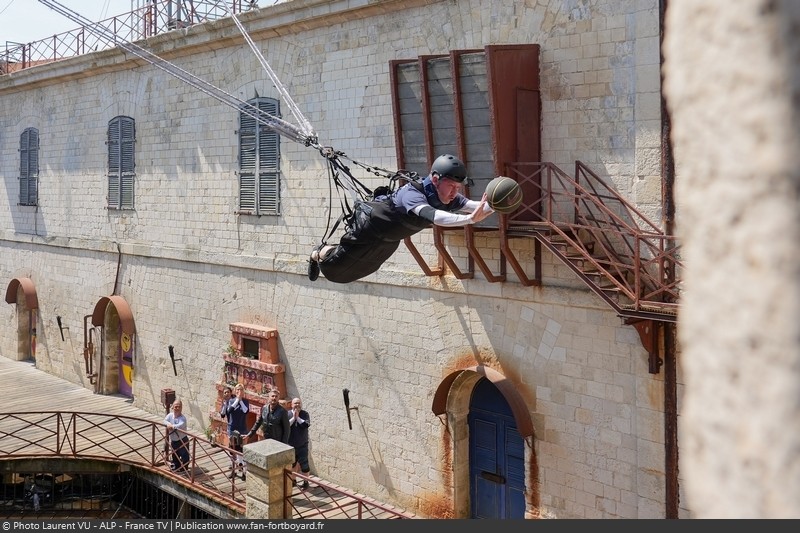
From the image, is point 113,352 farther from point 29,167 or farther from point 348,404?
point 348,404

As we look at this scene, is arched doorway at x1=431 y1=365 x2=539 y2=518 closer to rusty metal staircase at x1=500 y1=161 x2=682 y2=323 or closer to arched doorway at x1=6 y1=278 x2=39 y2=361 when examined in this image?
rusty metal staircase at x1=500 y1=161 x2=682 y2=323

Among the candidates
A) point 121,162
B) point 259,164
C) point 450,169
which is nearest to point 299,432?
point 259,164

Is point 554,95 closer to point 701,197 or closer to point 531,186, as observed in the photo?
point 531,186

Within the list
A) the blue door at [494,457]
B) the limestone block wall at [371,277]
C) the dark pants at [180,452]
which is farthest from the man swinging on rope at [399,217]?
the dark pants at [180,452]

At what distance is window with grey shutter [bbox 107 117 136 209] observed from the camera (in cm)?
1750

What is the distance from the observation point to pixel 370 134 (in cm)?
1220

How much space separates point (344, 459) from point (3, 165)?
14.9 meters

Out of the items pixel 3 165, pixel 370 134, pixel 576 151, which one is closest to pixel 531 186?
pixel 576 151

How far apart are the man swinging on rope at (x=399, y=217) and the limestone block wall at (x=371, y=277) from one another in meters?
2.76

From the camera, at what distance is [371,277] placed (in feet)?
40.5

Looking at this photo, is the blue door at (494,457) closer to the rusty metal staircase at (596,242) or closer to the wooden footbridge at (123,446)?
the wooden footbridge at (123,446)

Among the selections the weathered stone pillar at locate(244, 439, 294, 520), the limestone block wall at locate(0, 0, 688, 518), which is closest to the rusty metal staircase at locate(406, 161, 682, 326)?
the limestone block wall at locate(0, 0, 688, 518)

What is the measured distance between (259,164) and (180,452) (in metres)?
4.97

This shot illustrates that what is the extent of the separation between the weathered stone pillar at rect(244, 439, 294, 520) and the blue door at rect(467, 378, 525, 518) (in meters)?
2.56
